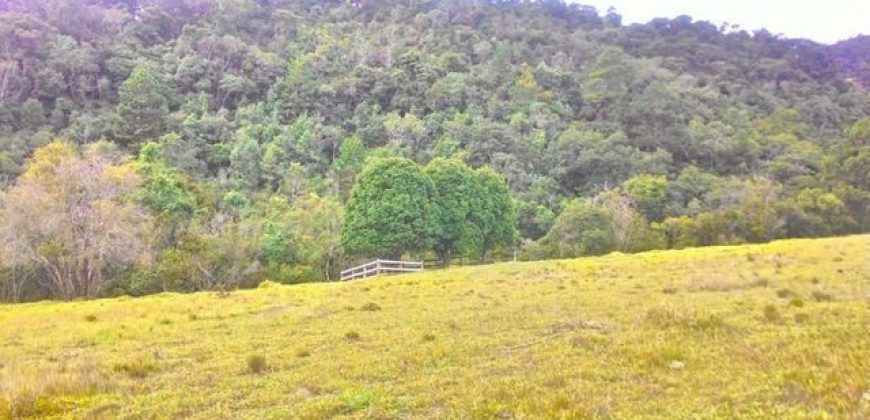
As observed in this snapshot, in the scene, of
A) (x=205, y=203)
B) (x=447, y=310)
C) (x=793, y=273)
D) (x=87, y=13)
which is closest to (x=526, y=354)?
(x=447, y=310)

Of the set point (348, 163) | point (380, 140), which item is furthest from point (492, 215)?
point (380, 140)

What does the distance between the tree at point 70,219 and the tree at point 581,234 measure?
4019cm

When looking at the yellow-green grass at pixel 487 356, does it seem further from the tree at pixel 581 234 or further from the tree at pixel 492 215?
the tree at pixel 581 234

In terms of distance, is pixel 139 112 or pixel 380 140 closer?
pixel 139 112

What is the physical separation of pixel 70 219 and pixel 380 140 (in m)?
73.2

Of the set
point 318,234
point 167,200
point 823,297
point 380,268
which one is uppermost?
point 823,297

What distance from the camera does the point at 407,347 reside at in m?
15.4

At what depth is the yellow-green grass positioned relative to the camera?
938cm

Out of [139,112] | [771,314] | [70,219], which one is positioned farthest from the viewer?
[139,112]

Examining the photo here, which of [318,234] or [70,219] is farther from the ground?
[70,219]

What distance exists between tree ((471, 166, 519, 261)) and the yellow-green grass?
127ft

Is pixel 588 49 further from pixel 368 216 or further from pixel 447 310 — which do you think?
pixel 447 310

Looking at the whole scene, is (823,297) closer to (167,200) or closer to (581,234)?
(581,234)

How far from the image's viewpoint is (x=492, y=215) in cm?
6656
